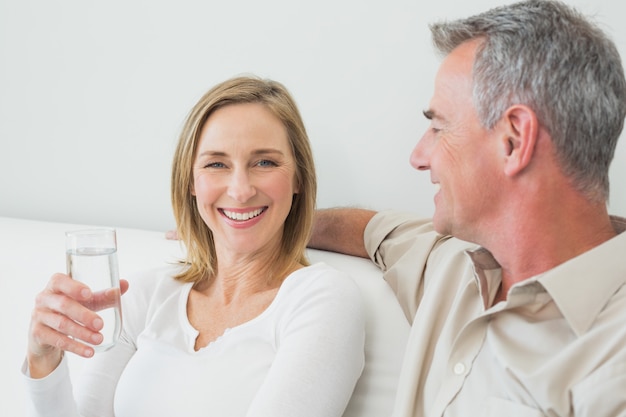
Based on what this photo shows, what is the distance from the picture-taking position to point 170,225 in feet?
7.68

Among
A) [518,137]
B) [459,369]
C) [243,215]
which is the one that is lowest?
[459,369]

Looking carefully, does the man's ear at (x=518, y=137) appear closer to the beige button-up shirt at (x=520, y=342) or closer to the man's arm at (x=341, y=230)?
the beige button-up shirt at (x=520, y=342)

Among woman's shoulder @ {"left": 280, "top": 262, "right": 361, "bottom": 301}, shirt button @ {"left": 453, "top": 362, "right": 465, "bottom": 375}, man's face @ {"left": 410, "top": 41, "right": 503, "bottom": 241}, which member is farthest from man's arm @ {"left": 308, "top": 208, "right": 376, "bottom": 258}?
shirt button @ {"left": 453, "top": 362, "right": 465, "bottom": 375}

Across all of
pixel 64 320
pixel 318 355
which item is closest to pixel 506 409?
pixel 318 355

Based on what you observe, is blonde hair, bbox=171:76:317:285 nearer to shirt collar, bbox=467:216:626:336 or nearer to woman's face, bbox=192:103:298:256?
woman's face, bbox=192:103:298:256

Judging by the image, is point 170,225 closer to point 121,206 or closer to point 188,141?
point 121,206

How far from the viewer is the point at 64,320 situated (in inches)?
52.6

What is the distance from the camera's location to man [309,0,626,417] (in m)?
1.08

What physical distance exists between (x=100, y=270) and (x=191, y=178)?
1.60 ft

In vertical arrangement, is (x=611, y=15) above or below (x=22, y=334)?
above

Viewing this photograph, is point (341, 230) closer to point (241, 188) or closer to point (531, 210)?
point (241, 188)

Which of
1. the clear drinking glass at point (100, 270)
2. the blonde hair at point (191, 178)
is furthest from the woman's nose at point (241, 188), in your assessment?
the clear drinking glass at point (100, 270)

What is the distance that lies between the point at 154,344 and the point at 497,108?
0.91 meters

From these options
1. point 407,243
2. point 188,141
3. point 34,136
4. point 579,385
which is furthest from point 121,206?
point 579,385
